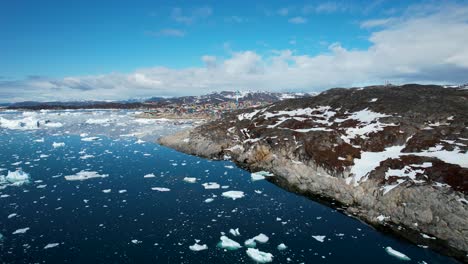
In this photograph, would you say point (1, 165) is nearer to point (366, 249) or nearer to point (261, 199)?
point (261, 199)

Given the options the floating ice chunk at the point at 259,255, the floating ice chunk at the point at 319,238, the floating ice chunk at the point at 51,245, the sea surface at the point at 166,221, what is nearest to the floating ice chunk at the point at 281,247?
the sea surface at the point at 166,221

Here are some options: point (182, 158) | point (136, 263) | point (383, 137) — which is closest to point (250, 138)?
point (182, 158)

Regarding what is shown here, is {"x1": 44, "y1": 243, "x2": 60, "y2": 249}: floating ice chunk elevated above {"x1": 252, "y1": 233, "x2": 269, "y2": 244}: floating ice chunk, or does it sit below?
above

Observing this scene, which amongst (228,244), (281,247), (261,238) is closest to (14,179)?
(228,244)

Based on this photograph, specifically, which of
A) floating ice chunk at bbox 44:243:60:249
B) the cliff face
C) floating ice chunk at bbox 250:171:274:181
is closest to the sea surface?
floating ice chunk at bbox 44:243:60:249

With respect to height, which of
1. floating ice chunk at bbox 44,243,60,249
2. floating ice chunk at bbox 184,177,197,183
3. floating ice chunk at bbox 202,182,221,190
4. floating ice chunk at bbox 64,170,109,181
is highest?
floating ice chunk at bbox 64,170,109,181

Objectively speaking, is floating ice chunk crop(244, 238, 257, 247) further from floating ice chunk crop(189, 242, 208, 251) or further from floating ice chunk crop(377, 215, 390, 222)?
floating ice chunk crop(377, 215, 390, 222)

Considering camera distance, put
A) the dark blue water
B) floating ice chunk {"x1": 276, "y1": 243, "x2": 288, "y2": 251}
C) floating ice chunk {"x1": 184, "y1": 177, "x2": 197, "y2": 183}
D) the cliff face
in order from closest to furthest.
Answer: the dark blue water → floating ice chunk {"x1": 276, "y1": 243, "x2": 288, "y2": 251} → the cliff face → floating ice chunk {"x1": 184, "y1": 177, "x2": 197, "y2": 183}
